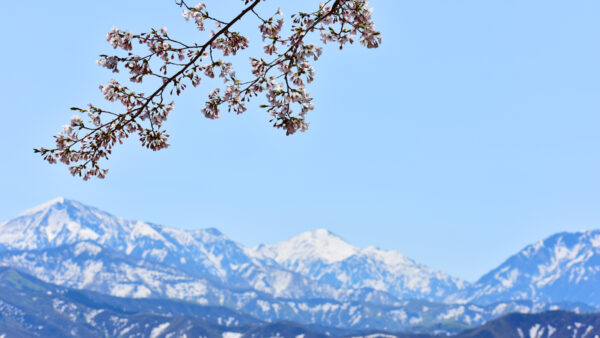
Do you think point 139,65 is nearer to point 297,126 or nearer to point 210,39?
point 210,39

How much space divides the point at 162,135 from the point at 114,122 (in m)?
1.02

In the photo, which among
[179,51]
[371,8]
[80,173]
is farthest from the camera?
[80,173]

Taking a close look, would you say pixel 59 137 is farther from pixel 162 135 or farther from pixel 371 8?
pixel 371 8

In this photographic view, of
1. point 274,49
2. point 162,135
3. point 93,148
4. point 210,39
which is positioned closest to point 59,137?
point 93,148

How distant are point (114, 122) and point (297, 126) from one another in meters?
3.68

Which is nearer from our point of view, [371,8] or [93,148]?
[371,8]

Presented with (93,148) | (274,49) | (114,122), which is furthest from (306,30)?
(93,148)

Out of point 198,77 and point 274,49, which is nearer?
point 274,49

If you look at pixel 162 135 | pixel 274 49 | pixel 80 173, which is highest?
pixel 274 49

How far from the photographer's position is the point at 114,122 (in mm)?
10438

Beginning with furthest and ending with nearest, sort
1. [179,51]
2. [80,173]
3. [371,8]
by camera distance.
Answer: [80,173] → [179,51] → [371,8]

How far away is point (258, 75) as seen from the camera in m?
9.94

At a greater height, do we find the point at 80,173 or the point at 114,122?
the point at 114,122

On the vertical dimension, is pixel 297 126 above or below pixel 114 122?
below
